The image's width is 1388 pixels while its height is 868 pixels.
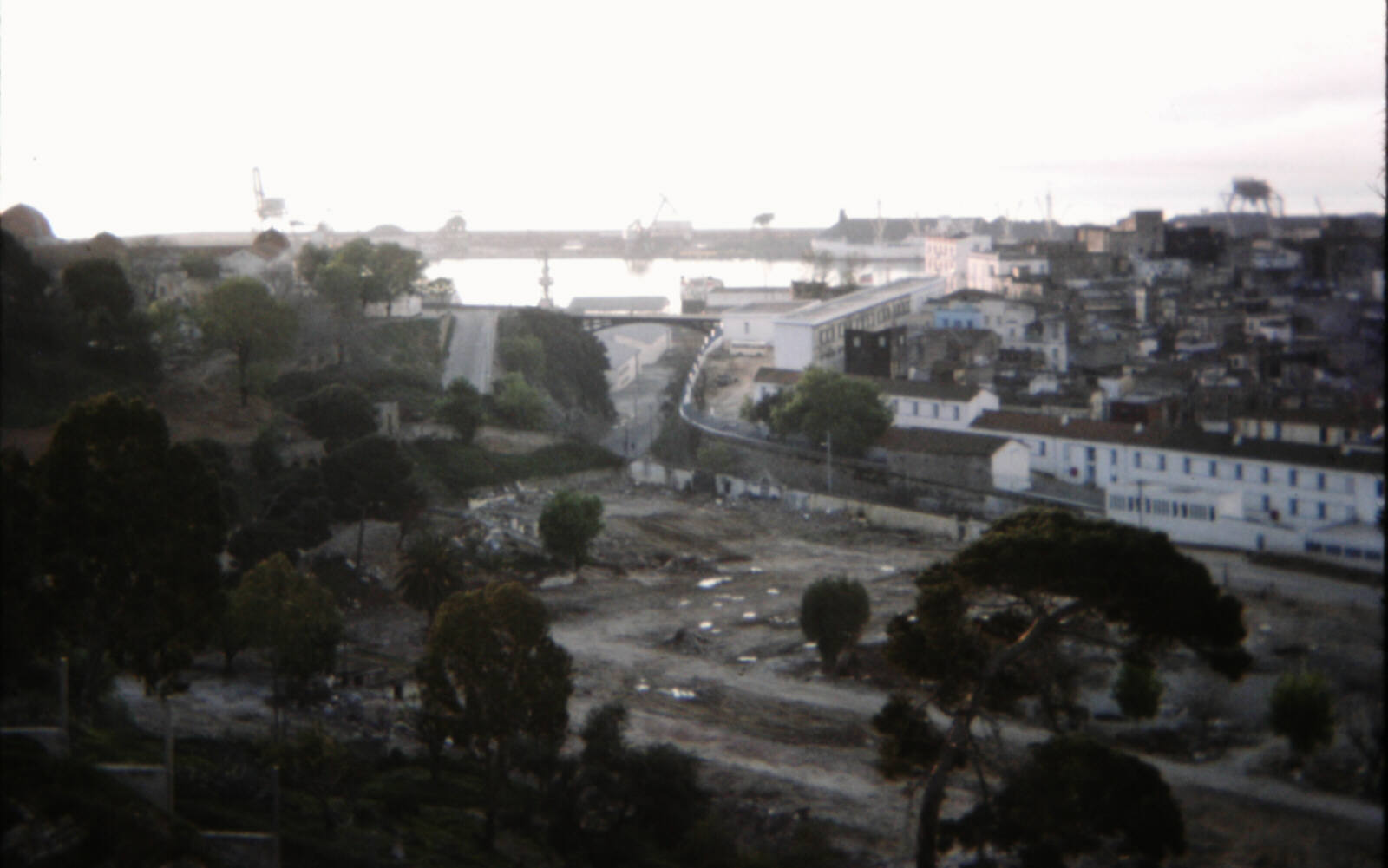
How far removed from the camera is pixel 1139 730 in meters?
3.70

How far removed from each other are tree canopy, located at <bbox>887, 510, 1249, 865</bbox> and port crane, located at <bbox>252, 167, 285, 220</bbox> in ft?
53.9

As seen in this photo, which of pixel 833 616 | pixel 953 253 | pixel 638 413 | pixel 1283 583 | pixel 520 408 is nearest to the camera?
pixel 1283 583

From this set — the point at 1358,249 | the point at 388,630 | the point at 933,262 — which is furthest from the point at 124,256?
the point at 933,262

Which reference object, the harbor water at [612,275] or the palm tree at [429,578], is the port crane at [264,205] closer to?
the harbor water at [612,275]

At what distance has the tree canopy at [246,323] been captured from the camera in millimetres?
8578

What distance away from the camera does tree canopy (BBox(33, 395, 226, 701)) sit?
3.16 m

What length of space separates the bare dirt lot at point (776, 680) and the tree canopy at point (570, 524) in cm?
19

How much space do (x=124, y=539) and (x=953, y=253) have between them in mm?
18866

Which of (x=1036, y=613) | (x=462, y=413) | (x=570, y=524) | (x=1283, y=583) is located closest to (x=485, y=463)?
(x=462, y=413)

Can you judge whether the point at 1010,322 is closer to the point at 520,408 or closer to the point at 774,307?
the point at 774,307

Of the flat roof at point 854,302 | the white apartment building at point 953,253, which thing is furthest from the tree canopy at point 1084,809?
the white apartment building at point 953,253

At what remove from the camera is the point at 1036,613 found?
9.85 ft

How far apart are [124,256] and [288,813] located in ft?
28.0

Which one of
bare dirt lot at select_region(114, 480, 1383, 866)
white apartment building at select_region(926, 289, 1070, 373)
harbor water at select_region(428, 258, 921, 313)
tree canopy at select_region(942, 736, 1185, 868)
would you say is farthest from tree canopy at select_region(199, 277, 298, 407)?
harbor water at select_region(428, 258, 921, 313)
